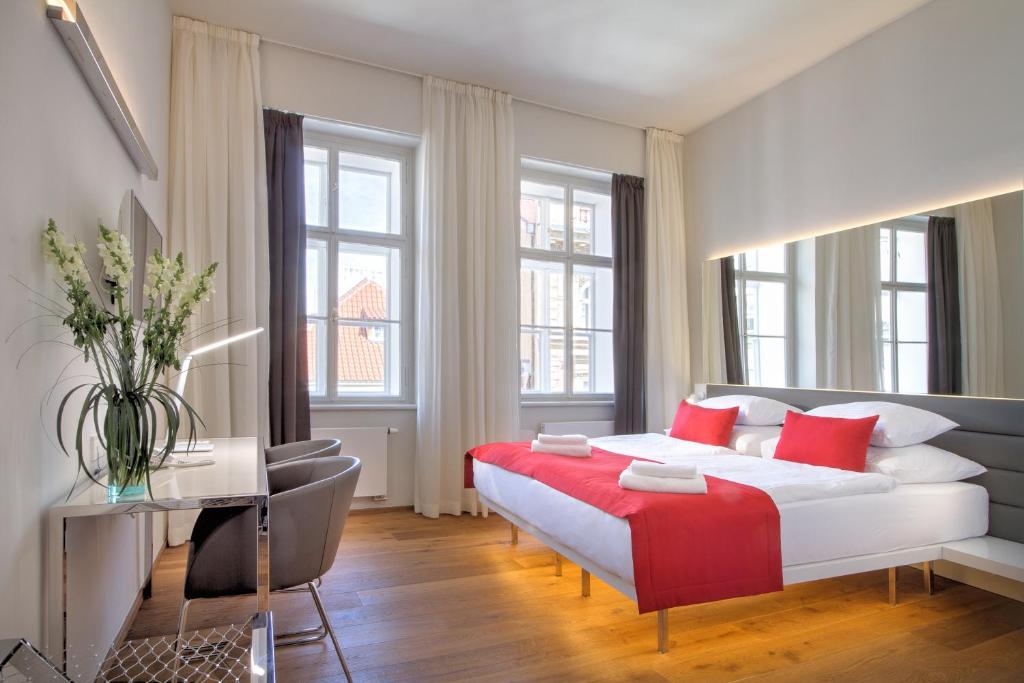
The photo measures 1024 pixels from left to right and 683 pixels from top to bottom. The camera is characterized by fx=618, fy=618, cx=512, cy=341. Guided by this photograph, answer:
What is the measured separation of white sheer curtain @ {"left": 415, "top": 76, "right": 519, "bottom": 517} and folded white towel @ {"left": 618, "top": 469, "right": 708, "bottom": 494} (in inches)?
85.7

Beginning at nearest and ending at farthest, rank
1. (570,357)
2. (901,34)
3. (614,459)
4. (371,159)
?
(614,459) < (901,34) < (371,159) < (570,357)

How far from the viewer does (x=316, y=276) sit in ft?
15.3

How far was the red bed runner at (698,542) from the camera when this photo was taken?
2277 millimetres

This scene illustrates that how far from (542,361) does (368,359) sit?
152 centimetres

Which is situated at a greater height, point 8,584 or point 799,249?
point 799,249

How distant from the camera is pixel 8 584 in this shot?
1.36 m

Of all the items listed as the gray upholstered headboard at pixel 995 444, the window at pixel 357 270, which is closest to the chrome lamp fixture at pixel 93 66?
the window at pixel 357 270

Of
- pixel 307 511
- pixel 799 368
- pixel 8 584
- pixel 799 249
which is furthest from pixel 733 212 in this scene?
pixel 8 584

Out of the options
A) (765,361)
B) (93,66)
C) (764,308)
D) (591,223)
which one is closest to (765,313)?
(764,308)

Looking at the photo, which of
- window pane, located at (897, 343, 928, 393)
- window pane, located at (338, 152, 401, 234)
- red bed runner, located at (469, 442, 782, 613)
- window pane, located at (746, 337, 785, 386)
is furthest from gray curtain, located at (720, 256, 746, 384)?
window pane, located at (338, 152, 401, 234)

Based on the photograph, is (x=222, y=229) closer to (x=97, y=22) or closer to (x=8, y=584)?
(x=97, y=22)

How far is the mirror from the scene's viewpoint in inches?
126

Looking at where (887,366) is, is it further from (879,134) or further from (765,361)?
(879,134)

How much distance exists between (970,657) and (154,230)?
159 inches
